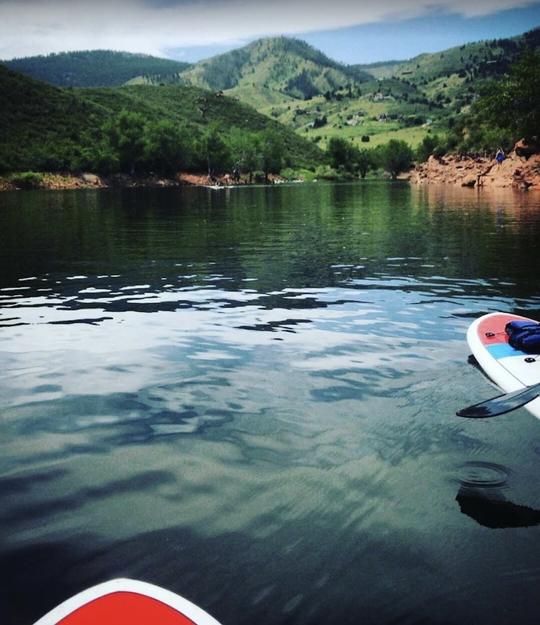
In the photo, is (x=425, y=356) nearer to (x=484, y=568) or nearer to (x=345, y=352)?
(x=345, y=352)

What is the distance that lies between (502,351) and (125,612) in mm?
8833

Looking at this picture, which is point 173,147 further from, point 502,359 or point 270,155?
point 502,359

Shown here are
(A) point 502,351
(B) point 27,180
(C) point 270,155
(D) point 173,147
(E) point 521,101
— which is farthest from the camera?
(C) point 270,155

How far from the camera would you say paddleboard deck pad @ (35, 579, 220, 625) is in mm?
3822

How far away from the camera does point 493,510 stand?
6.46 meters

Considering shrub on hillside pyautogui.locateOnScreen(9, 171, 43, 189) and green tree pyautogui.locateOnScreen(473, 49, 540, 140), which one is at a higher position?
green tree pyautogui.locateOnScreen(473, 49, 540, 140)

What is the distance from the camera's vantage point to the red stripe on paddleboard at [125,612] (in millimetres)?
3822

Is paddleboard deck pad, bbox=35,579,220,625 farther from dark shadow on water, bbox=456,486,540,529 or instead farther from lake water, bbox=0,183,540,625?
dark shadow on water, bbox=456,486,540,529

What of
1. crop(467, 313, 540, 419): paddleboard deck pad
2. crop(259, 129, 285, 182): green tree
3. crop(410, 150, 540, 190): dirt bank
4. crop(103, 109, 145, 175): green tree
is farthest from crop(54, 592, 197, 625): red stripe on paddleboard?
crop(259, 129, 285, 182): green tree

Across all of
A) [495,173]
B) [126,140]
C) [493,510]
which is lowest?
[493,510]

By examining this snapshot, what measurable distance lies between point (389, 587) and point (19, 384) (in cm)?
808

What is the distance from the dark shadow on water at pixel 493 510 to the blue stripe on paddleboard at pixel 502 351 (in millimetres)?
4144

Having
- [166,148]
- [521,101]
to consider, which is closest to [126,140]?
[166,148]

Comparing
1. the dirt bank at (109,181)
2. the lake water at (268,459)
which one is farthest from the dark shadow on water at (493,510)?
the dirt bank at (109,181)
